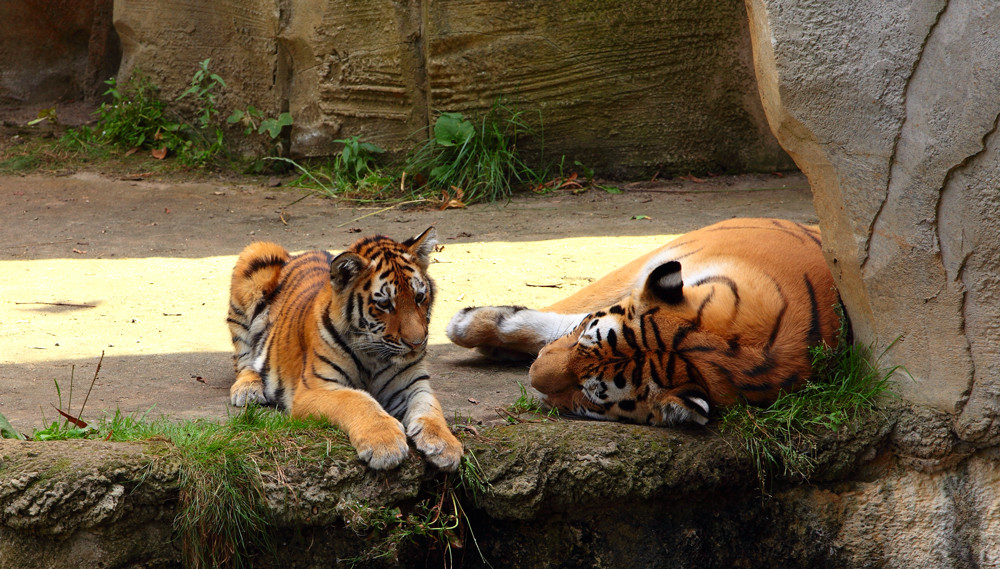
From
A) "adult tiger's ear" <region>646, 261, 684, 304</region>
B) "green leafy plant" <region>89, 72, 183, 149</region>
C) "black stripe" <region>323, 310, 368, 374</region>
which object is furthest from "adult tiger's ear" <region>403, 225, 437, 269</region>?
"green leafy plant" <region>89, 72, 183, 149</region>

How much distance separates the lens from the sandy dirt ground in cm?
367

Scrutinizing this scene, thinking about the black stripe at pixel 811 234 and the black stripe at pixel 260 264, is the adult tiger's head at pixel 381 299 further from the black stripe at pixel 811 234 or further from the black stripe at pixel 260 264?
the black stripe at pixel 811 234

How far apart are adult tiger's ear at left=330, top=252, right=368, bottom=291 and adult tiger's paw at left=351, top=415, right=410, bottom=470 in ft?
1.74

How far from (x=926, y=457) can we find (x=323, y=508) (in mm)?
2071

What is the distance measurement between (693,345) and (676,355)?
0.07 metres

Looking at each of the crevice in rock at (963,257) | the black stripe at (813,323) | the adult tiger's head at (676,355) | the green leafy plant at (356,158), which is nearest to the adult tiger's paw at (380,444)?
the adult tiger's head at (676,355)

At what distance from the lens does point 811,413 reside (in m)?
3.16

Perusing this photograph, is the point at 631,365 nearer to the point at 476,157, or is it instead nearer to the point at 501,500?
the point at 501,500

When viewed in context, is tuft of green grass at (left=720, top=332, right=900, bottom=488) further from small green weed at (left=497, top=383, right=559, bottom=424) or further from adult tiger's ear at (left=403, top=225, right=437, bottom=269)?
adult tiger's ear at (left=403, top=225, right=437, bottom=269)

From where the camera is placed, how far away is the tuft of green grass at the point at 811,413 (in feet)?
10.1

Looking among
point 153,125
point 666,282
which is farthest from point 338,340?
point 153,125

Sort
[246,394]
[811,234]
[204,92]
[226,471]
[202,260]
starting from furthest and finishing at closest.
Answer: [204,92] < [202,260] < [811,234] < [246,394] < [226,471]

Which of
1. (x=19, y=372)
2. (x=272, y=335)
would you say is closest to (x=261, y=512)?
(x=272, y=335)

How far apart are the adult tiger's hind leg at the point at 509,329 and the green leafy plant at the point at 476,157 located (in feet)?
11.0
